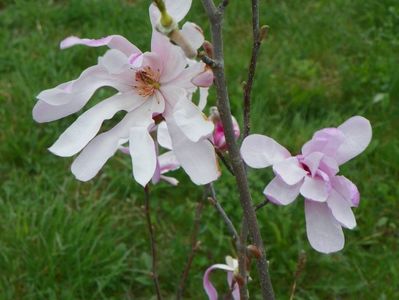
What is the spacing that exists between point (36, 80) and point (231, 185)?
3.39 ft

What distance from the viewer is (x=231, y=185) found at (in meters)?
2.26

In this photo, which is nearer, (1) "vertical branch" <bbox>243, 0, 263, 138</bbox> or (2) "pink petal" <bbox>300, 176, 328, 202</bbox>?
(2) "pink petal" <bbox>300, 176, 328, 202</bbox>

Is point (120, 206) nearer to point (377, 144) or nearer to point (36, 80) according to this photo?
point (36, 80)

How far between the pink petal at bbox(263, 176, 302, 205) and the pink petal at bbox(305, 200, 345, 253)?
0.03m

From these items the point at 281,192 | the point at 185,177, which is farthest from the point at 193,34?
the point at 185,177

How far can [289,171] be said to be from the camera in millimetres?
809

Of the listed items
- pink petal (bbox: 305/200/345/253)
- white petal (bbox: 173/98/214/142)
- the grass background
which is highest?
white petal (bbox: 173/98/214/142)

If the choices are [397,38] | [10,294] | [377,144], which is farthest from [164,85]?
[397,38]

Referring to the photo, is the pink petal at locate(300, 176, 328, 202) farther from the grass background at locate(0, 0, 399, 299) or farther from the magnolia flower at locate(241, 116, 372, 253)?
the grass background at locate(0, 0, 399, 299)

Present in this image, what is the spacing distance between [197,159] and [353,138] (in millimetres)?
212

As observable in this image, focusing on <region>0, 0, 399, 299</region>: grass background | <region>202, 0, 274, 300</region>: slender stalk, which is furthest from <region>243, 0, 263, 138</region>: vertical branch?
<region>0, 0, 399, 299</region>: grass background

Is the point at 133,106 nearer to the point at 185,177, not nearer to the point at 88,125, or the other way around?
the point at 88,125

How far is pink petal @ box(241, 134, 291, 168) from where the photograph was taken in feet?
2.64

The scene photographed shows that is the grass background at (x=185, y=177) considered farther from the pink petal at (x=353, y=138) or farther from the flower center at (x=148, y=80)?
the pink petal at (x=353, y=138)
